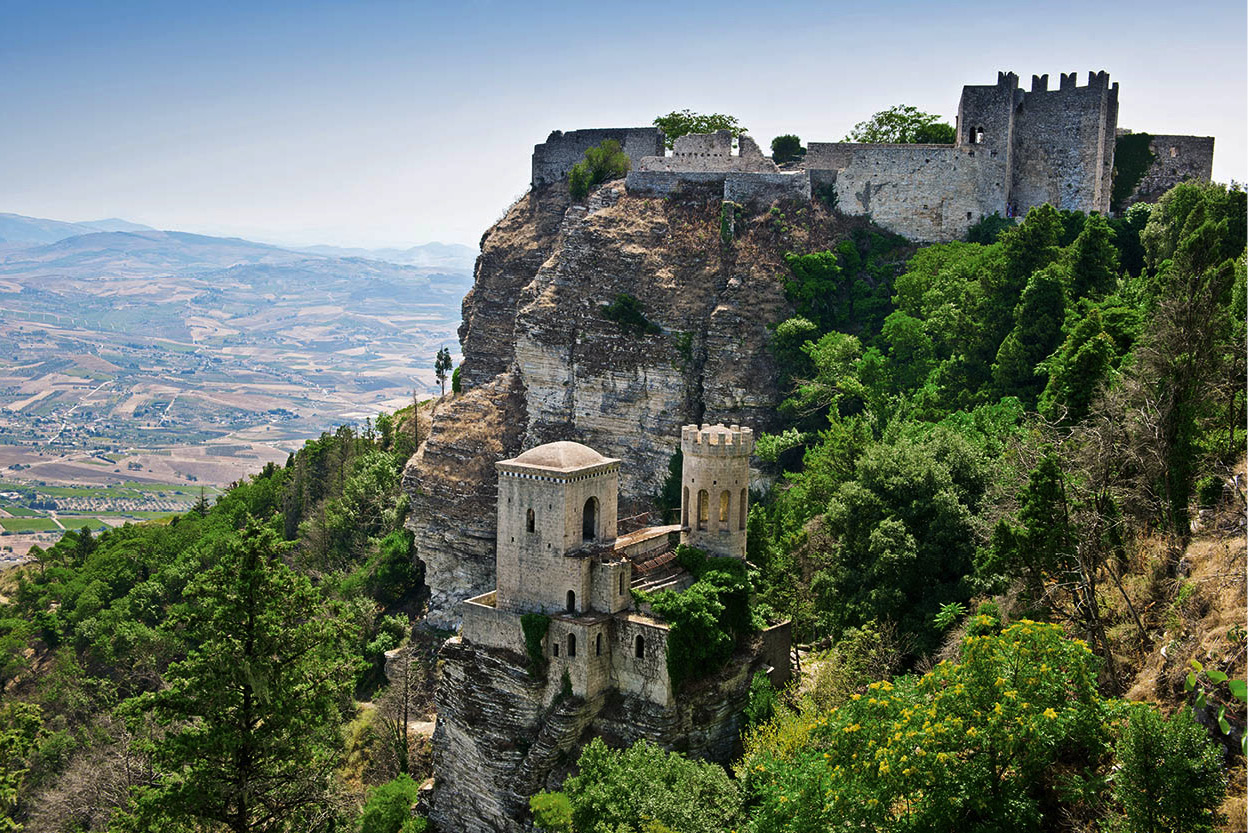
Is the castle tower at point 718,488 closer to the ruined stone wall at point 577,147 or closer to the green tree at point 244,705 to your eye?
the green tree at point 244,705

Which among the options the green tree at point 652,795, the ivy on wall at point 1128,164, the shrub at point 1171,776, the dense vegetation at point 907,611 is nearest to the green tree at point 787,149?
the dense vegetation at point 907,611

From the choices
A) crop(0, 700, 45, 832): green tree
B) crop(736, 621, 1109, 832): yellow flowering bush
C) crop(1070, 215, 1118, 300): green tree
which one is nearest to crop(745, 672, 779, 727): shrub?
crop(736, 621, 1109, 832): yellow flowering bush

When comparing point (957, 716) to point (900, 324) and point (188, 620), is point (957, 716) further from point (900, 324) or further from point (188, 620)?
point (900, 324)

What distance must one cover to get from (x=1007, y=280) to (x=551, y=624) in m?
Answer: 24.6

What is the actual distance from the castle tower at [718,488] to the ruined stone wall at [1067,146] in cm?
2633

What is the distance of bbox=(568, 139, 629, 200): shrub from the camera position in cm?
6188

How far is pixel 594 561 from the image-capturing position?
105 ft

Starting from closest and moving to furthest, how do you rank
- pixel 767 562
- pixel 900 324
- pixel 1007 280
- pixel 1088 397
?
1. pixel 1088 397
2. pixel 767 562
3. pixel 1007 280
4. pixel 900 324

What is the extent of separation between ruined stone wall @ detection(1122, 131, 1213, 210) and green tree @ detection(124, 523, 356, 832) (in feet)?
139

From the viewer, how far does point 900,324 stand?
47531 mm

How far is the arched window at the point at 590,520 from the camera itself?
32.9 m

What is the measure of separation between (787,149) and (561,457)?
120 feet

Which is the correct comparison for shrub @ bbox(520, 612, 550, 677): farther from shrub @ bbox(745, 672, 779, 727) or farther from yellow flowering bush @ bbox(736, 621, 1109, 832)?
yellow flowering bush @ bbox(736, 621, 1109, 832)

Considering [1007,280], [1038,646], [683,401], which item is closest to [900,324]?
[1007,280]
